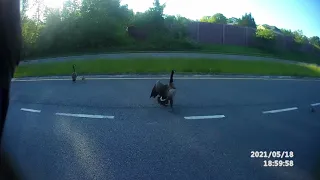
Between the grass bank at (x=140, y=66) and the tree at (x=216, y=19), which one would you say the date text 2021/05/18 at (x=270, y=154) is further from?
the tree at (x=216, y=19)

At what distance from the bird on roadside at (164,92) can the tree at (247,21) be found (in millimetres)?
502

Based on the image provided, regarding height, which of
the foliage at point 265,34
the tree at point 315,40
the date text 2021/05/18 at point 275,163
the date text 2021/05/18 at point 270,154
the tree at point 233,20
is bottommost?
the date text 2021/05/18 at point 275,163

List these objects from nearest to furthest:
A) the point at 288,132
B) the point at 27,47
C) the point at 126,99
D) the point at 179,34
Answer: the point at 27,47
the point at 179,34
the point at 126,99
the point at 288,132

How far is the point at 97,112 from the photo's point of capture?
1.44m

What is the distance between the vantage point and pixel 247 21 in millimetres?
1425

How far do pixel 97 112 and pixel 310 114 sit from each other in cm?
127

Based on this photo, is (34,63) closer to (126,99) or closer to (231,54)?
(126,99)

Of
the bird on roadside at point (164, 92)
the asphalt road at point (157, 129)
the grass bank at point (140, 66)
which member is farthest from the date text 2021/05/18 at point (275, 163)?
the bird on roadside at point (164, 92)

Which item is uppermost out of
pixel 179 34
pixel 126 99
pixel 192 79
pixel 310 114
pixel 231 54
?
pixel 179 34

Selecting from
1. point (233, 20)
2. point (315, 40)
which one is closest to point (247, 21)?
point (233, 20)

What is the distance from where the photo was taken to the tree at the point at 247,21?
140cm

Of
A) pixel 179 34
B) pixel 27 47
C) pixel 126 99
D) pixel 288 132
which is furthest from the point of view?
pixel 288 132

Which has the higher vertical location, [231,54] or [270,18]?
[270,18]

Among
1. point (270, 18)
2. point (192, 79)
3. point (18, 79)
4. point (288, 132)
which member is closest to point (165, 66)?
point (192, 79)
